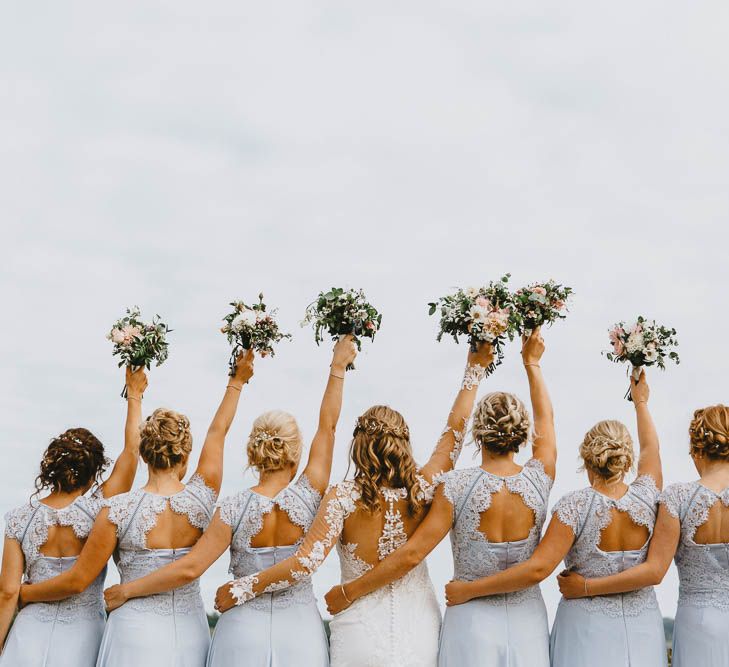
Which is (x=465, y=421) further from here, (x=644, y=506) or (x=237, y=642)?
(x=237, y=642)

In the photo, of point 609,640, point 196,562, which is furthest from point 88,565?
point 609,640

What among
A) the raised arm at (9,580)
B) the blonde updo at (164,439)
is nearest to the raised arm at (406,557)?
the blonde updo at (164,439)

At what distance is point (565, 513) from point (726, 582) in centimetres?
145

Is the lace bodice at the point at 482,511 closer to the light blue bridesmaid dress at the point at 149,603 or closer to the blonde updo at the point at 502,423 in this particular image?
the blonde updo at the point at 502,423

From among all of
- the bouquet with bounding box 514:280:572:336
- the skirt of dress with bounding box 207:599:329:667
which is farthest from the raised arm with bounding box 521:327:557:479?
the skirt of dress with bounding box 207:599:329:667

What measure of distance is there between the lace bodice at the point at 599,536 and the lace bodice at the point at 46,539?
396 cm

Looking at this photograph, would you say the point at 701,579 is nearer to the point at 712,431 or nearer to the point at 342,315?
the point at 712,431

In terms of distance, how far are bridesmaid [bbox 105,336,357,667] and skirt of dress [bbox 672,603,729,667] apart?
2916mm

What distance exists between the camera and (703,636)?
26.2 ft

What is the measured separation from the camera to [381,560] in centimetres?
779

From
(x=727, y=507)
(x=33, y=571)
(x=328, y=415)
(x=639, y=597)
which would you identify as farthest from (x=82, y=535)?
(x=727, y=507)

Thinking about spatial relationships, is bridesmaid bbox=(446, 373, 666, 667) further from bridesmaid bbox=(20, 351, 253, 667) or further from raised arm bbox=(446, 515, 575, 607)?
bridesmaid bbox=(20, 351, 253, 667)

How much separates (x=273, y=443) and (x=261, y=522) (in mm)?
629

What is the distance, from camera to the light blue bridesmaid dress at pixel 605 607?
783cm
